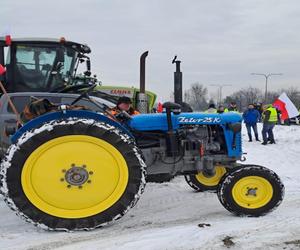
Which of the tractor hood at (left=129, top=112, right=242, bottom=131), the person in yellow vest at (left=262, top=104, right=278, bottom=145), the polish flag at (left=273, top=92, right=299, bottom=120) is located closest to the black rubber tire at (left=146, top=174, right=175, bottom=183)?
the tractor hood at (left=129, top=112, right=242, bottom=131)

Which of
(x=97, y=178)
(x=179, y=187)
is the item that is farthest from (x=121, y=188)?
(x=179, y=187)

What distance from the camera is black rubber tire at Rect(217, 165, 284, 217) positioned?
4.80m

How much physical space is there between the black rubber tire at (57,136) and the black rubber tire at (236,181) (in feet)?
3.29

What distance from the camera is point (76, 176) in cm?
440

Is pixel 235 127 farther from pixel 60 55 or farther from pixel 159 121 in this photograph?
pixel 60 55

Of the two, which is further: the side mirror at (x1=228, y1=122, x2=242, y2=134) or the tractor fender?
the side mirror at (x1=228, y1=122, x2=242, y2=134)

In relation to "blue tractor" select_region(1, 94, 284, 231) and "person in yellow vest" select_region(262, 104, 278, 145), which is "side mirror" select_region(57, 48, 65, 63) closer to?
"blue tractor" select_region(1, 94, 284, 231)

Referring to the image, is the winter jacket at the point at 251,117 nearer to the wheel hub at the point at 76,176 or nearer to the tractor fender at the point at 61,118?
the tractor fender at the point at 61,118

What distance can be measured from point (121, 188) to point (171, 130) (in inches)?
38.9

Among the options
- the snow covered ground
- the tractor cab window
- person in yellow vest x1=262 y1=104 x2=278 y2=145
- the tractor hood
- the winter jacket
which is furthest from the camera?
the winter jacket

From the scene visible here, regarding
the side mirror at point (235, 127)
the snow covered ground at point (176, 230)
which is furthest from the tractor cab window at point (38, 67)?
the side mirror at point (235, 127)

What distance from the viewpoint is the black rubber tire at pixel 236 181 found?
15.8ft

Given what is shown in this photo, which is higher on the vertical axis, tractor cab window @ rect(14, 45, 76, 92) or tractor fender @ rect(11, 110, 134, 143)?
tractor cab window @ rect(14, 45, 76, 92)

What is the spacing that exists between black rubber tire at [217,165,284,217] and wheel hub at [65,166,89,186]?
1.52 meters
